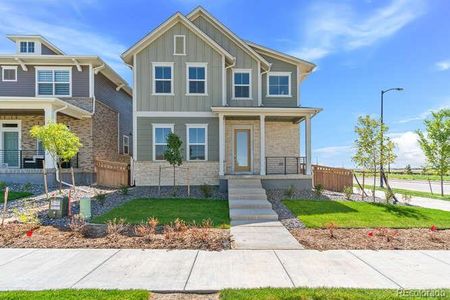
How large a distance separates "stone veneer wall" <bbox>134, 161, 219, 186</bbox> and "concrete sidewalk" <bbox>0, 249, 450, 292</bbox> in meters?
9.27

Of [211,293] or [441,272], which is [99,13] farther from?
[441,272]

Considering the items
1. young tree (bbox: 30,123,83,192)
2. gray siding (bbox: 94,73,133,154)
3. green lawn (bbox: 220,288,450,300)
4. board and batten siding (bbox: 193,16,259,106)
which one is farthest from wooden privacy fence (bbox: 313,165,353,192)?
gray siding (bbox: 94,73,133,154)

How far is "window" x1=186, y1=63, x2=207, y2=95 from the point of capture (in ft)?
53.7

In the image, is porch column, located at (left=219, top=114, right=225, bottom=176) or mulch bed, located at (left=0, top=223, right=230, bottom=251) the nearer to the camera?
mulch bed, located at (left=0, top=223, right=230, bottom=251)

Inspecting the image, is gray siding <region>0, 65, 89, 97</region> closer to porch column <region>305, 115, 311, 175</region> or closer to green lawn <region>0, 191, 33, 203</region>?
green lawn <region>0, 191, 33, 203</region>

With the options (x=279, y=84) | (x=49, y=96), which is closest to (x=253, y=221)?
(x=279, y=84)

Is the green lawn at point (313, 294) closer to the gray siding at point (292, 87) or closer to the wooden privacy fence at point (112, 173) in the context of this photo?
the wooden privacy fence at point (112, 173)

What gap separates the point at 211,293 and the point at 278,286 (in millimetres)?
1075

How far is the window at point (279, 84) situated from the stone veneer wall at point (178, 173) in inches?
221

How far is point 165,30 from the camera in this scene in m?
16.2

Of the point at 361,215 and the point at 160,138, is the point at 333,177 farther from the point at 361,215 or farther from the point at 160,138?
the point at 160,138

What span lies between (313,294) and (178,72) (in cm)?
1383

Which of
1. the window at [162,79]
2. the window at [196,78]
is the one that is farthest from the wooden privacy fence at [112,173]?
the window at [196,78]

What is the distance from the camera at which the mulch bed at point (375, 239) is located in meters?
7.27
